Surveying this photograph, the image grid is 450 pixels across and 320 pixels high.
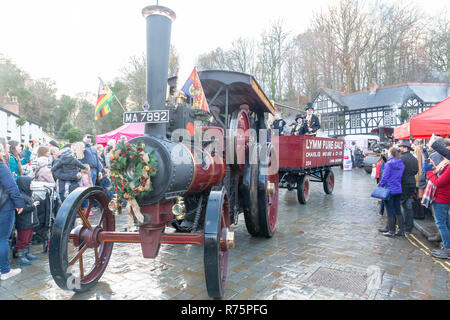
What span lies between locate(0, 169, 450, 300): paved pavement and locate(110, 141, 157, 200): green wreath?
44.4 inches

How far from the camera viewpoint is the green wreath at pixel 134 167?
2.41 metres

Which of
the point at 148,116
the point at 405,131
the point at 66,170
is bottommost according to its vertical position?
the point at 66,170

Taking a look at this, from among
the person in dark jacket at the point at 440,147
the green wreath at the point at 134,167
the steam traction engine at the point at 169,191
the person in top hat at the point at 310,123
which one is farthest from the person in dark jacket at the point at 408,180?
the green wreath at the point at 134,167

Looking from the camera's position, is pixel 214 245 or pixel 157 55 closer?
pixel 214 245

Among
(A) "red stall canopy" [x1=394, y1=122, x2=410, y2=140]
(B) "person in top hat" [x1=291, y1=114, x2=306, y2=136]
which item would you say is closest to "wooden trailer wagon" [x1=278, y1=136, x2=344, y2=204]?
(B) "person in top hat" [x1=291, y1=114, x2=306, y2=136]

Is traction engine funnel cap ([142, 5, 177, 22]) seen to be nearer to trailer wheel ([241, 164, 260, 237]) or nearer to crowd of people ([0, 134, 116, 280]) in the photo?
crowd of people ([0, 134, 116, 280])

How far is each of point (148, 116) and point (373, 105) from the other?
96.1 ft

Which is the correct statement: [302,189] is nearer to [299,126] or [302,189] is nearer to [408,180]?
[299,126]

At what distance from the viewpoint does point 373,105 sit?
89.9 feet

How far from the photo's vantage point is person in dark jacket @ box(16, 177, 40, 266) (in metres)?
3.59

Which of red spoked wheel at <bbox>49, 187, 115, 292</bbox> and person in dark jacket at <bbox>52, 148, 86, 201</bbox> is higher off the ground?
person in dark jacket at <bbox>52, 148, 86, 201</bbox>

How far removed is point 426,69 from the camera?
3216cm

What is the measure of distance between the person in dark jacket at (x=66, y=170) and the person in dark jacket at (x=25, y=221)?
1.46m

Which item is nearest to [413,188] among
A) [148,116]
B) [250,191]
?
[250,191]
